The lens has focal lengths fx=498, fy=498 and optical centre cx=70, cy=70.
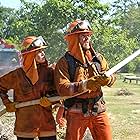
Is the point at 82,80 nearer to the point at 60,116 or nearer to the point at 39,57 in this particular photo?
the point at 39,57

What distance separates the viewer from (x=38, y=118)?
16.9 feet

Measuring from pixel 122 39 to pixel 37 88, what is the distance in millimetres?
25347

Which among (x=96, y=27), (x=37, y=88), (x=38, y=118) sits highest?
(x=96, y=27)

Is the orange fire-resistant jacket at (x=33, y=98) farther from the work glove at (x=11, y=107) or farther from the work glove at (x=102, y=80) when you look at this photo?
the work glove at (x=102, y=80)

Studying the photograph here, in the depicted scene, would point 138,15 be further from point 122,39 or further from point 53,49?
point 53,49

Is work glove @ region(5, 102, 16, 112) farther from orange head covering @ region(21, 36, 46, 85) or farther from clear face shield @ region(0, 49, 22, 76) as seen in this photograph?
clear face shield @ region(0, 49, 22, 76)

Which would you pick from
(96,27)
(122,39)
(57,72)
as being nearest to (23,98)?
(57,72)

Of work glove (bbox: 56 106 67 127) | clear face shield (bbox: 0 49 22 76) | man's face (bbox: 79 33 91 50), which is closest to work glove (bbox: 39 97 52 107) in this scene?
work glove (bbox: 56 106 67 127)

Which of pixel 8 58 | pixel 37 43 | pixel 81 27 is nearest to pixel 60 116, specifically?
pixel 37 43

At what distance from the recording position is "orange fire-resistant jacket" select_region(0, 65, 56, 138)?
5.13 m

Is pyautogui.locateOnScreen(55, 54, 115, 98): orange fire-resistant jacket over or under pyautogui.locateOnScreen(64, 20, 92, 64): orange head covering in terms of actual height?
under

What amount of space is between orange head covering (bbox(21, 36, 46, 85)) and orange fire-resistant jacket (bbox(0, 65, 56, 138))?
7 centimetres

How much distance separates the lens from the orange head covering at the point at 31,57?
5.07 metres

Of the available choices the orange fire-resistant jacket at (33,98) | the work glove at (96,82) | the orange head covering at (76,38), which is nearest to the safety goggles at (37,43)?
the orange fire-resistant jacket at (33,98)
